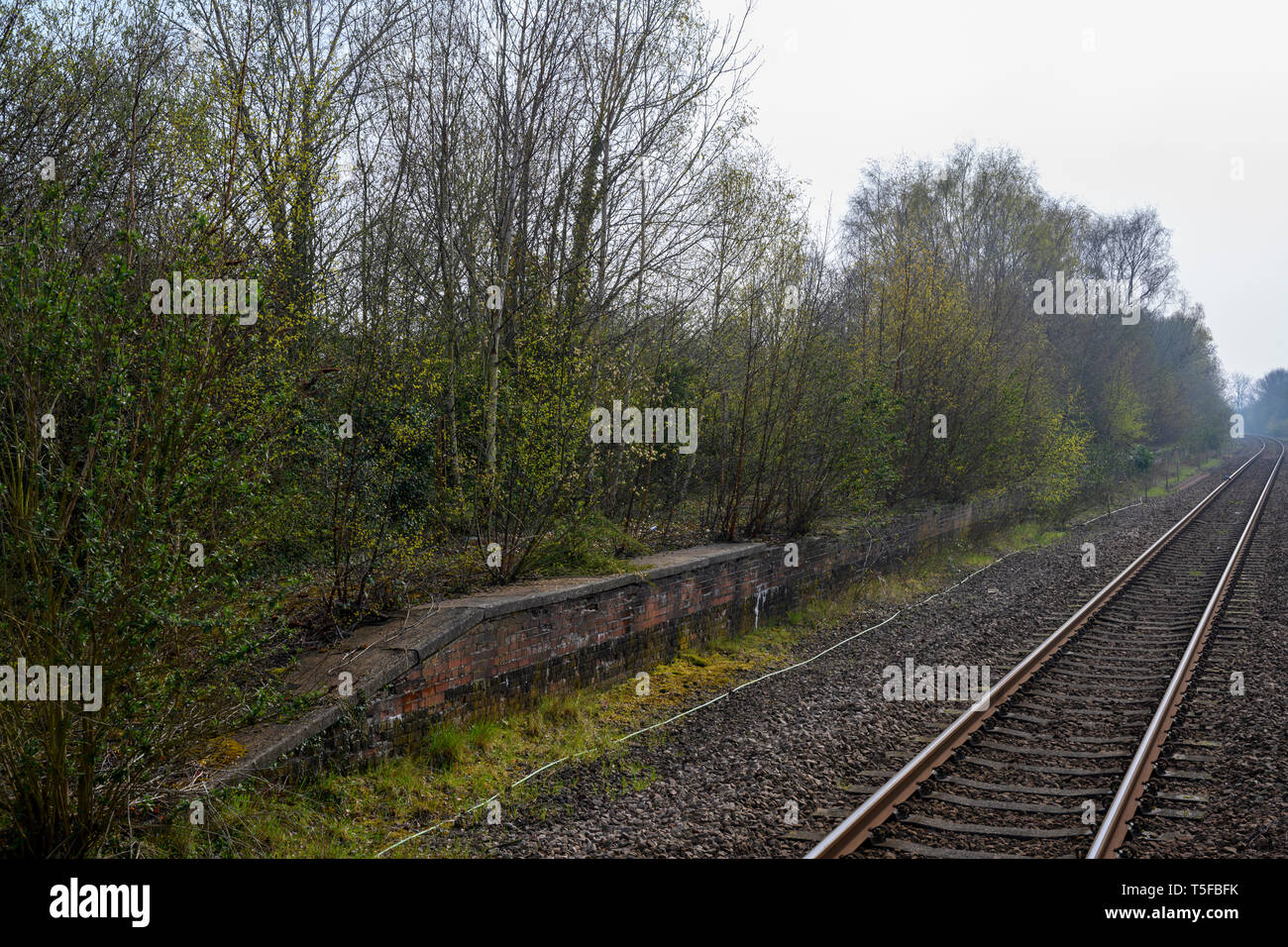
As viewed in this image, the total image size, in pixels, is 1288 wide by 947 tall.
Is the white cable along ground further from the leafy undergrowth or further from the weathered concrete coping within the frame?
the weathered concrete coping

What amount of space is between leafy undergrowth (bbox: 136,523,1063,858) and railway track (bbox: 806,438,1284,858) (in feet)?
6.66

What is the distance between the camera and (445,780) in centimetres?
664

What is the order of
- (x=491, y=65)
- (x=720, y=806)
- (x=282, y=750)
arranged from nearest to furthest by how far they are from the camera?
(x=282, y=750), (x=720, y=806), (x=491, y=65)

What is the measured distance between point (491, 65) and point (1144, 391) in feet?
147

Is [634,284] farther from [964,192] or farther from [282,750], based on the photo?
[964,192]

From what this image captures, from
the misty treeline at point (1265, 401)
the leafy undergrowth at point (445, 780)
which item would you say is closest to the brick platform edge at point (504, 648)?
the leafy undergrowth at point (445, 780)

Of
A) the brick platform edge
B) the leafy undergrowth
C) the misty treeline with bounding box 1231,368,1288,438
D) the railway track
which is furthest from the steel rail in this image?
the misty treeline with bounding box 1231,368,1288,438

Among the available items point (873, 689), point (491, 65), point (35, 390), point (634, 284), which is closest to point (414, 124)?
point (491, 65)

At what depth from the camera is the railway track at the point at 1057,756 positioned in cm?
562

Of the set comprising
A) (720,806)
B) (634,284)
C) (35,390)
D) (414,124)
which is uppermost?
(414,124)

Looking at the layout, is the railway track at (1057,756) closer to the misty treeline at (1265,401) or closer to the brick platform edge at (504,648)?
the brick platform edge at (504,648)

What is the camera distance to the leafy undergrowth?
5.17 m

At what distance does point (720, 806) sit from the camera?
20.4ft

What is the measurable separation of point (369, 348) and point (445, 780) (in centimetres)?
432
